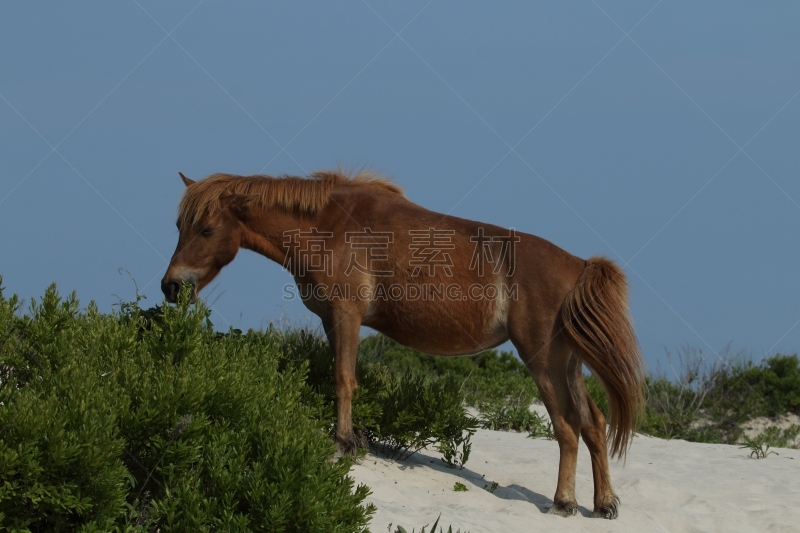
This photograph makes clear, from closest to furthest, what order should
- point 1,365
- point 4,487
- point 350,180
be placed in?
point 4,487 → point 1,365 → point 350,180

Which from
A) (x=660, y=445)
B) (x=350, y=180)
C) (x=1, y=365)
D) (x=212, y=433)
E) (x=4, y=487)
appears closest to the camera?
(x=4, y=487)

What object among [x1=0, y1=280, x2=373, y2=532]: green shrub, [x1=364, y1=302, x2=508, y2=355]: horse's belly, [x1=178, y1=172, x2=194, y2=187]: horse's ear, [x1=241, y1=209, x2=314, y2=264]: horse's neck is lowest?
[x1=0, y1=280, x2=373, y2=532]: green shrub

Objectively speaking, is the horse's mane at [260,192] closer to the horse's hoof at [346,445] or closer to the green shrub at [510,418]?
the horse's hoof at [346,445]

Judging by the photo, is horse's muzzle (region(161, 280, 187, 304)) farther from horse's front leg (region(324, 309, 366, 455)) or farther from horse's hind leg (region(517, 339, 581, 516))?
horse's hind leg (region(517, 339, 581, 516))

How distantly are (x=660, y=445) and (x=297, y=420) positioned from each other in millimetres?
6102

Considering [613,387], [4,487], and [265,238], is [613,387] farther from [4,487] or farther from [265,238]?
[4,487]

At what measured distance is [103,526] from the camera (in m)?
4.07

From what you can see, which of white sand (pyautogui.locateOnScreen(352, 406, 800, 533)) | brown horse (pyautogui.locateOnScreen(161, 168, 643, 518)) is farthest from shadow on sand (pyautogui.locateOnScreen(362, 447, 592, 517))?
brown horse (pyautogui.locateOnScreen(161, 168, 643, 518))

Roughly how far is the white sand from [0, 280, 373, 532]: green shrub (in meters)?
1.15

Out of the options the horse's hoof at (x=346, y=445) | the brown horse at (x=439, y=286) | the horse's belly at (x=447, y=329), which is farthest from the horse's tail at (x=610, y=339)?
the horse's hoof at (x=346, y=445)

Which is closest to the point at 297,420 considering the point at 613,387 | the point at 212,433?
the point at 212,433

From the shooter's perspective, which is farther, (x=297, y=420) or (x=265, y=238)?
(x=265, y=238)

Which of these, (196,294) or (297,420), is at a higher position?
(196,294)

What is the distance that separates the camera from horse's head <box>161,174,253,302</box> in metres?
6.80
